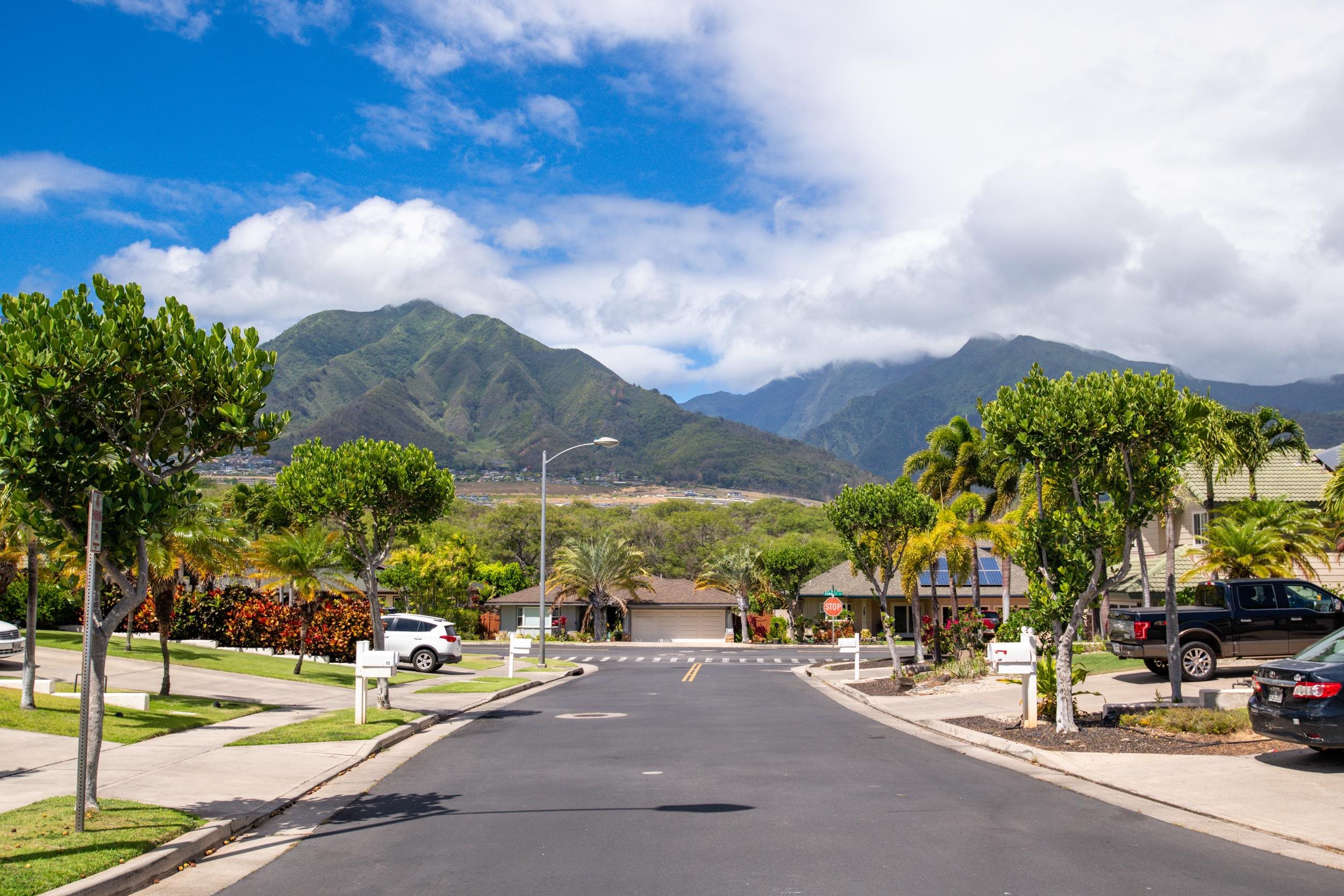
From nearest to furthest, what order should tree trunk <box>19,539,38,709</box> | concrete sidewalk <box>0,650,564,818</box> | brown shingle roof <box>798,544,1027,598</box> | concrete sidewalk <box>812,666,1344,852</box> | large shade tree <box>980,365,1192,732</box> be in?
concrete sidewalk <box>812,666,1344,852</box>, concrete sidewalk <box>0,650,564,818</box>, large shade tree <box>980,365,1192,732</box>, tree trunk <box>19,539,38,709</box>, brown shingle roof <box>798,544,1027,598</box>

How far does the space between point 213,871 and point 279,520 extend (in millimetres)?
31104

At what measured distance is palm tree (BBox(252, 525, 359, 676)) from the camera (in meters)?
26.1

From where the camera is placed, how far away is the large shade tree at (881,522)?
1083 inches

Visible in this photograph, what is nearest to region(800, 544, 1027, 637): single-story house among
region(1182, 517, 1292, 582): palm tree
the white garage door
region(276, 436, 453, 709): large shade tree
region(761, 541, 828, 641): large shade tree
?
region(761, 541, 828, 641): large shade tree

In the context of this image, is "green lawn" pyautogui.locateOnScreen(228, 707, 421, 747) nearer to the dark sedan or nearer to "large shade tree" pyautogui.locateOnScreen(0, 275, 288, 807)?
"large shade tree" pyautogui.locateOnScreen(0, 275, 288, 807)

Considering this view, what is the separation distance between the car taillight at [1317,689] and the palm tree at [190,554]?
59.0 ft

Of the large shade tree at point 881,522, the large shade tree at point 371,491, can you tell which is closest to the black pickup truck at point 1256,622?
the large shade tree at point 881,522

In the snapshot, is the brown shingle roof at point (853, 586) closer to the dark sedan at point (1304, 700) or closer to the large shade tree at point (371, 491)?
the large shade tree at point (371, 491)

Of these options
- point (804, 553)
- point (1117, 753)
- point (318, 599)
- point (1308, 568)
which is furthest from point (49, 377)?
point (804, 553)

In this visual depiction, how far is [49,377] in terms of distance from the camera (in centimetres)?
825

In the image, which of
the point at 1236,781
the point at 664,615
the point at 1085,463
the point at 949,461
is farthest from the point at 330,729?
the point at 664,615

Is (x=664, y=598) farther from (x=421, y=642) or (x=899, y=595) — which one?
(x=421, y=642)

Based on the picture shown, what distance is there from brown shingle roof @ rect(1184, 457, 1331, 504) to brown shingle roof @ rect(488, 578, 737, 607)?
32.9 meters

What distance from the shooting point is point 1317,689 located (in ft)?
37.3
